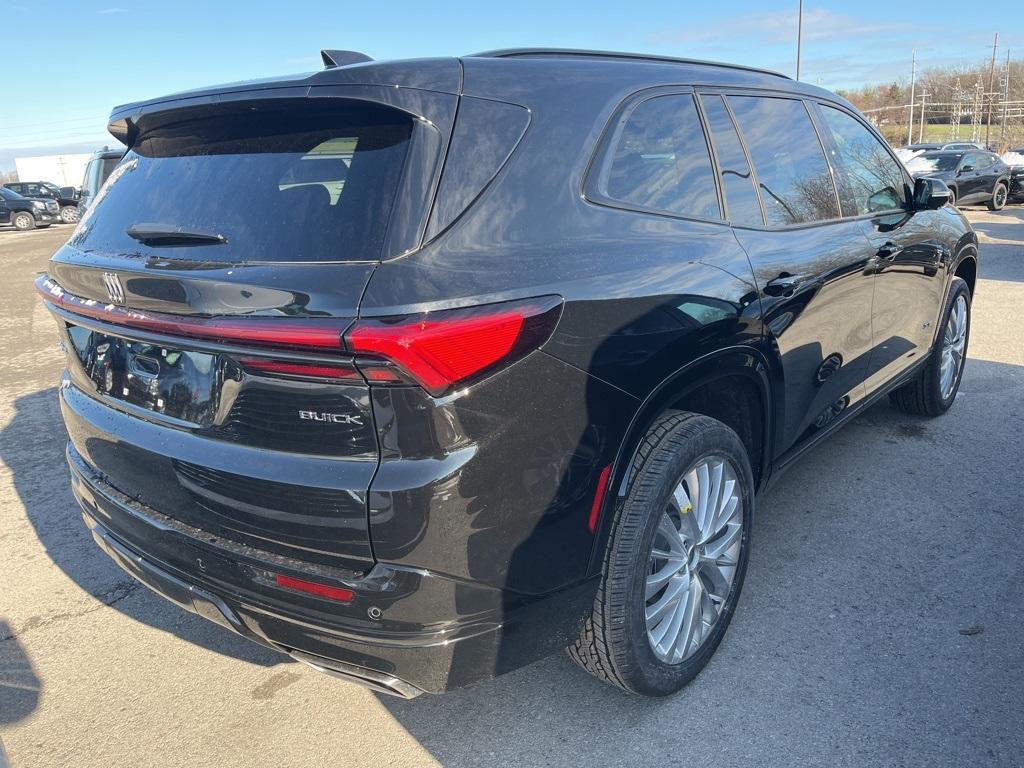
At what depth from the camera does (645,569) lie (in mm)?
2266

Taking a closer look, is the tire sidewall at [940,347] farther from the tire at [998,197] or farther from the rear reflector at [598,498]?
the tire at [998,197]

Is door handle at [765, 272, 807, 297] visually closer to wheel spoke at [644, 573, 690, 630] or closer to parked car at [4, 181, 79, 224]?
wheel spoke at [644, 573, 690, 630]

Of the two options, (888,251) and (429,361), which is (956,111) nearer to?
(888,251)

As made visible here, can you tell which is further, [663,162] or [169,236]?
[663,162]

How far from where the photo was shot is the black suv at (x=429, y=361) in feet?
5.90

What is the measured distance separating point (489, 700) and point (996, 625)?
1.80m

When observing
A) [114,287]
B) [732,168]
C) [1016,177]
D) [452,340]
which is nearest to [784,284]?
[732,168]

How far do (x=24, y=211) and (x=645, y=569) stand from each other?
33008 mm

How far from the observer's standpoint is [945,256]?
4340 mm

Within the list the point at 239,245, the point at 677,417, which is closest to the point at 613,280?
the point at 677,417

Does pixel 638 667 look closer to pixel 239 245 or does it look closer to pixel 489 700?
pixel 489 700

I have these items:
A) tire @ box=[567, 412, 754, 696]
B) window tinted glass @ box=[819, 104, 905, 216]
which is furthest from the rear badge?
window tinted glass @ box=[819, 104, 905, 216]

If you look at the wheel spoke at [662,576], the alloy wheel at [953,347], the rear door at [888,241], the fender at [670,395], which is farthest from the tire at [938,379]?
the wheel spoke at [662,576]

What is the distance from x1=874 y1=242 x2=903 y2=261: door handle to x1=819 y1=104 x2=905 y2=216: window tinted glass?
0.18m
